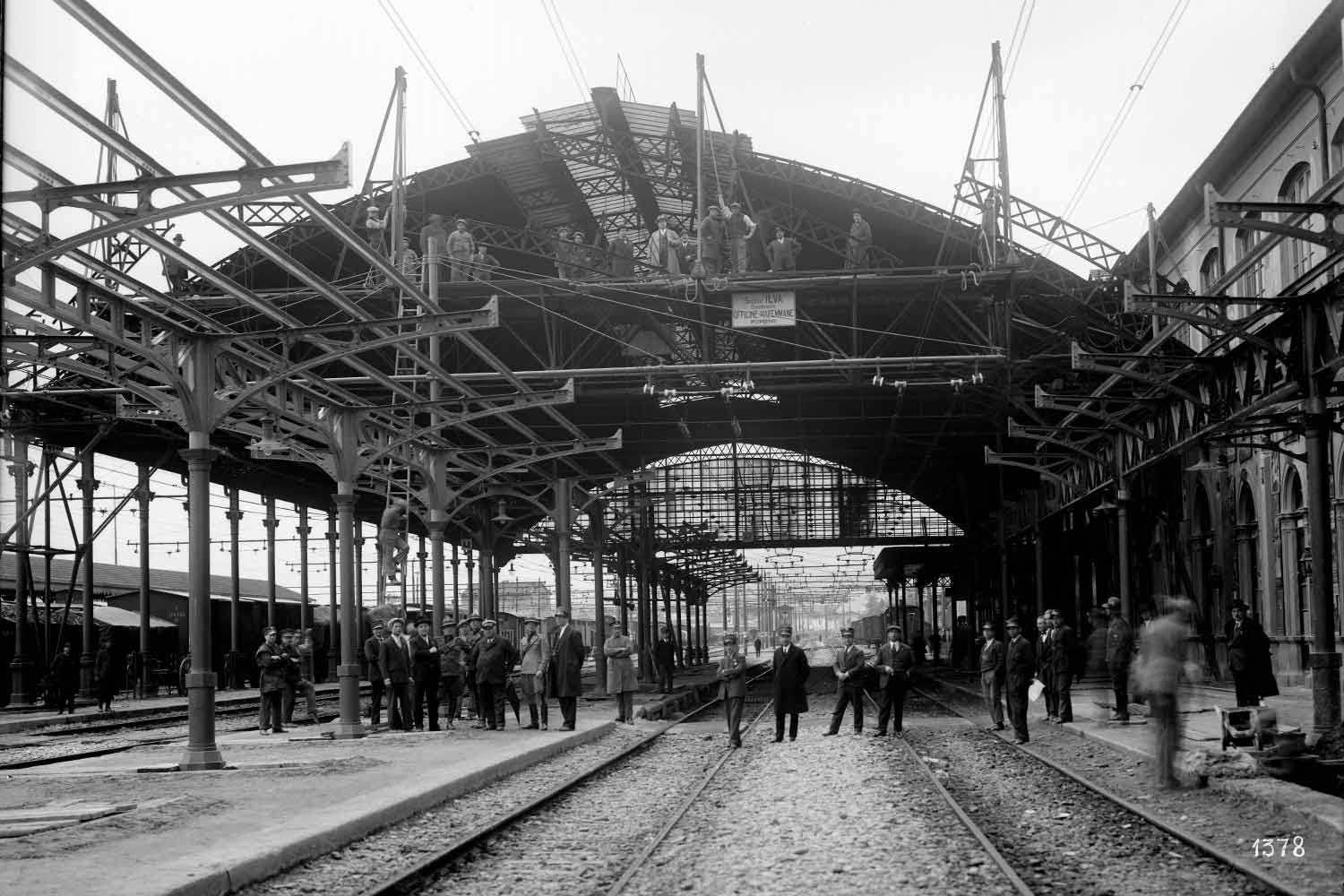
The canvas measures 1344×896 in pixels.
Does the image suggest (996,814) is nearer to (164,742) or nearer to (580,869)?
(580,869)

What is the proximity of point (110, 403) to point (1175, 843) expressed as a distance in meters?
23.9

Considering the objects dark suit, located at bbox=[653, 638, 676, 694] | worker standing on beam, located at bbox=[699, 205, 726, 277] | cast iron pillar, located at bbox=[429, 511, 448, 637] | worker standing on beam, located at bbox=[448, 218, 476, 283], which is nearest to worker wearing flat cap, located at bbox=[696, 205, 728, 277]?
worker standing on beam, located at bbox=[699, 205, 726, 277]

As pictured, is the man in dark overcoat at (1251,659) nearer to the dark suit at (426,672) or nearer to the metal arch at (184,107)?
the dark suit at (426,672)

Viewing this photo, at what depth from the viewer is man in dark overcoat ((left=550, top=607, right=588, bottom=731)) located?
2147cm

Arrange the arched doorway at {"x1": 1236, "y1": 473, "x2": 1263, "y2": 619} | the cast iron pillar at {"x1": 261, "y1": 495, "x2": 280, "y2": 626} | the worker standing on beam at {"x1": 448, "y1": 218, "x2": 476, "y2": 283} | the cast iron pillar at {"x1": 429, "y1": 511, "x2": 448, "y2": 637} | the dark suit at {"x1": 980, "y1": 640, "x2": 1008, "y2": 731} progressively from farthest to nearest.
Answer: the cast iron pillar at {"x1": 261, "y1": 495, "x2": 280, "y2": 626} < the arched doorway at {"x1": 1236, "y1": 473, "x2": 1263, "y2": 619} < the worker standing on beam at {"x1": 448, "y1": 218, "x2": 476, "y2": 283} < the cast iron pillar at {"x1": 429, "y1": 511, "x2": 448, "y2": 637} < the dark suit at {"x1": 980, "y1": 640, "x2": 1008, "y2": 731}

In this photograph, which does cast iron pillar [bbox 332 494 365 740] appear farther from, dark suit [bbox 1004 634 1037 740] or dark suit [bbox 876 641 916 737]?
dark suit [bbox 1004 634 1037 740]

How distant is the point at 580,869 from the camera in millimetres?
10000

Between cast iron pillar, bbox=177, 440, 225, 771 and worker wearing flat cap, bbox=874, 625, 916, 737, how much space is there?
958 cm

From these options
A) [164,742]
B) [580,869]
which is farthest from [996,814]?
[164,742]

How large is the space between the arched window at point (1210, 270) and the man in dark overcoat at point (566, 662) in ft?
54.7

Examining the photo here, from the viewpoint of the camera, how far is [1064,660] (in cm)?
2216

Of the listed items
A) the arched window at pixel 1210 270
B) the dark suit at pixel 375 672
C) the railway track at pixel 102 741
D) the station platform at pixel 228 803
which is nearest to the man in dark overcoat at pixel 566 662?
the station platform at pixel 228 803

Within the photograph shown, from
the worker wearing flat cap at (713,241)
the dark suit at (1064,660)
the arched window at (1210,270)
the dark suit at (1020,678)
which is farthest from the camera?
the arched window at (1210,270)

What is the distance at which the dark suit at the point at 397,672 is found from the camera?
830 inches
